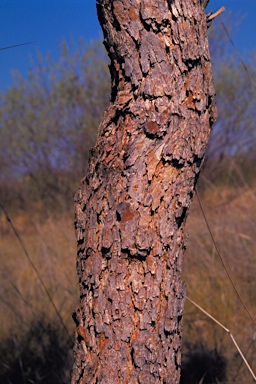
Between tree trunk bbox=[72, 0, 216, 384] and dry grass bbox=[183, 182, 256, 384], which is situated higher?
tree trunk bbox=[72, 0, 216, 384]

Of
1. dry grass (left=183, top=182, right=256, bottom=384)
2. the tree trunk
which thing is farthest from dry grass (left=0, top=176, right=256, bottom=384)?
the tree trunk

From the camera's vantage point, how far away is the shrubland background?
7.04ft

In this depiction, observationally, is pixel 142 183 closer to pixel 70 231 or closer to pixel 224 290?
pixel 224 290

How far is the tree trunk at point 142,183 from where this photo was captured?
0.92 metres

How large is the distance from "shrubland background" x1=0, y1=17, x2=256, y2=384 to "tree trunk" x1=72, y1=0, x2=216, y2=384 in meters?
0.61

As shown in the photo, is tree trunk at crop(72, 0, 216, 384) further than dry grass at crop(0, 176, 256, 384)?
No

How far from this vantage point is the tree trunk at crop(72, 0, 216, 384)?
3.01ft

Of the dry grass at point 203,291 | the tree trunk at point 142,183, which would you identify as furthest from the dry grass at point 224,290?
the tree trunk at point 142,183

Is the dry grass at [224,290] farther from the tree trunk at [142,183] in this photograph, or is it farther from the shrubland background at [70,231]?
the tree trunk at [142,183]

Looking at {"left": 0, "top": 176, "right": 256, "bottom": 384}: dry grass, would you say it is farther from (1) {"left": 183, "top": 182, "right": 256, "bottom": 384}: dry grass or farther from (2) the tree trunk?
(2) the tree trunk

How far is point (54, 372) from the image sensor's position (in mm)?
2029

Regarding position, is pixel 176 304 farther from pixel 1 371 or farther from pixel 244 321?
pixel 244 321

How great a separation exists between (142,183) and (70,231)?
11.5 ft

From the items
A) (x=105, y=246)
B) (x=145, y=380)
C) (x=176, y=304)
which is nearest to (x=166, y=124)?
(x=105, y=246)
